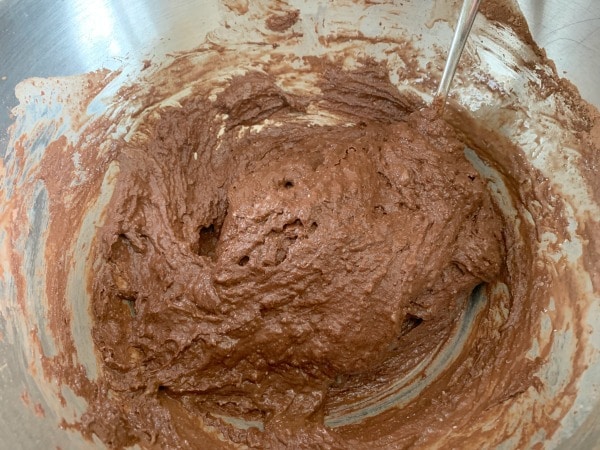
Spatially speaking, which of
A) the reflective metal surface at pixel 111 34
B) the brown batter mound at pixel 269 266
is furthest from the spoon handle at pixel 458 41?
the reflective metal surface at pixel 111 34

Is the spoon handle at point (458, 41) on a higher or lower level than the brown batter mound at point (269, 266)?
higher

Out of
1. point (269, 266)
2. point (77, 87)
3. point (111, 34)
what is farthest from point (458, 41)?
point (77, 87)

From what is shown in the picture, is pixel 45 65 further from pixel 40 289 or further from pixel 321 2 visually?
pixel 321 2

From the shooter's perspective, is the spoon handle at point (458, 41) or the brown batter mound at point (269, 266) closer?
the spoon handle at point (458, 41)

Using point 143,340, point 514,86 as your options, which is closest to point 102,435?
point 143,340

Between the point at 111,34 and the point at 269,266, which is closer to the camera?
the point at 111,34

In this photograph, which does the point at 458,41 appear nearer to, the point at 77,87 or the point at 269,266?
the point at 269,266

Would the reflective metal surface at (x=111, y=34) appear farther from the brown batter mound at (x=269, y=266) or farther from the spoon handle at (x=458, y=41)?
the brown batter mound at (x=269, y=266)
